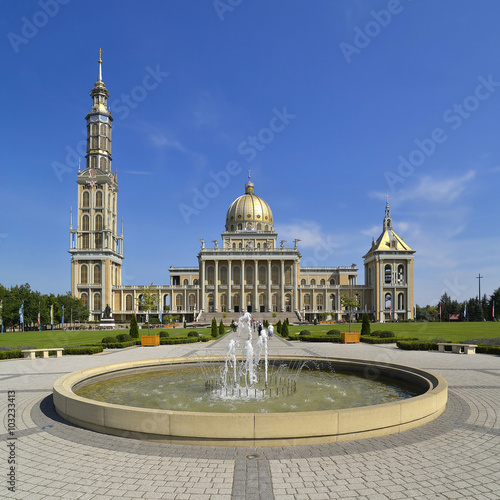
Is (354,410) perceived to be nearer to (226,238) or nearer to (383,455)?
(383,455)

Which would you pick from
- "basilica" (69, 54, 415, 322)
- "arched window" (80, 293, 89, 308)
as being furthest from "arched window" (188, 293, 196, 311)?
"arched window" (80, 293, 89, 308)

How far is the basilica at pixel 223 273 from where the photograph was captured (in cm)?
8500

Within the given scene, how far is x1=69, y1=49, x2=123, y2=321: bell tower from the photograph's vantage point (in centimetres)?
8419

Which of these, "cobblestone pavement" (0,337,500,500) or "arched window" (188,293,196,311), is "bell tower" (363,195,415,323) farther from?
"cobblestone pavement" (0,337,500,500)

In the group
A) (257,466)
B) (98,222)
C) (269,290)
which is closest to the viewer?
(257,466)

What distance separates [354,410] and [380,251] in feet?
284

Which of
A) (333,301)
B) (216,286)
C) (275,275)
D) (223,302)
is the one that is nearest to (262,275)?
(275,275)

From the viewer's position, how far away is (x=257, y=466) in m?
6.54

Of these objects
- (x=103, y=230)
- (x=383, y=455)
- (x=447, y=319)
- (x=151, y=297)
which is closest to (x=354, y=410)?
(x=383, y=455)

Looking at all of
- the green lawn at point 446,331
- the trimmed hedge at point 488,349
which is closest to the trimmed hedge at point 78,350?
the trimmed hedge at point 488,349

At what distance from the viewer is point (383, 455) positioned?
705 cm

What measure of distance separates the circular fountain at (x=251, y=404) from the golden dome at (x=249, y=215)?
7944 cm

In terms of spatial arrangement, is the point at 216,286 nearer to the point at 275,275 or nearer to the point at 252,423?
the point at 275,275

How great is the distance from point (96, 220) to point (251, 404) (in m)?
84.0
